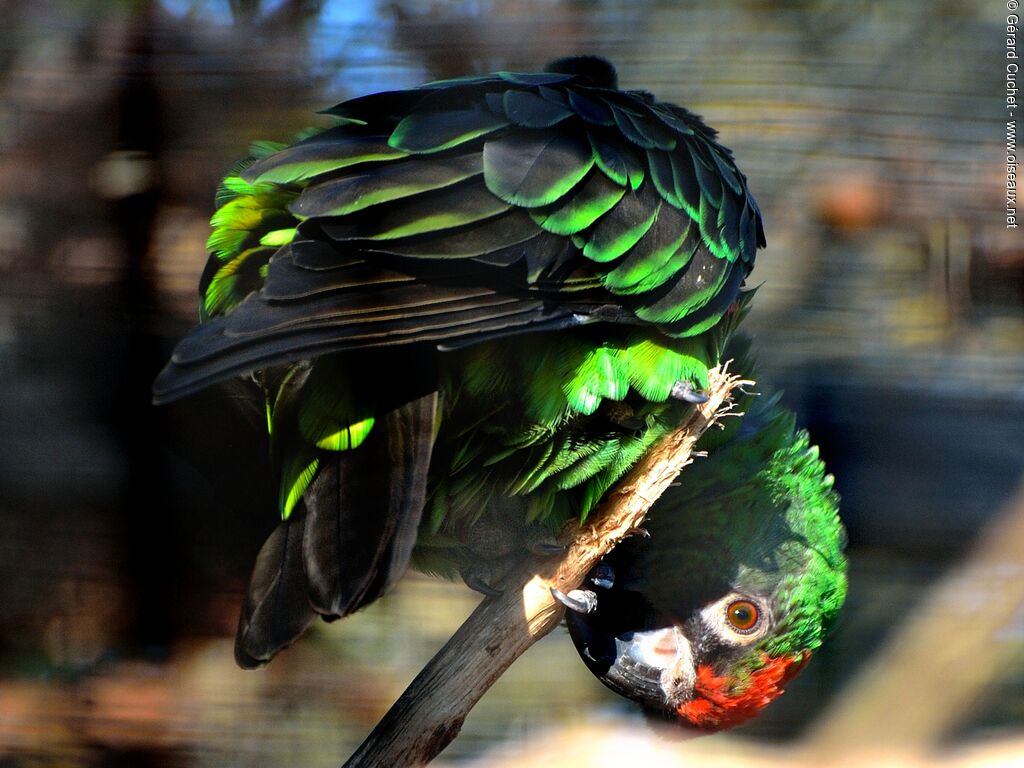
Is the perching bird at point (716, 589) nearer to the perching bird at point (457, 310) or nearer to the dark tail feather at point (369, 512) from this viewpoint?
the perching bird at point (457, 310)

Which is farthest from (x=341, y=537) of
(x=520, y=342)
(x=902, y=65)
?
(x=902, y=65)

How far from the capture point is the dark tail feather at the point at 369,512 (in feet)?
2.60

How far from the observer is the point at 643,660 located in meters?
1.17

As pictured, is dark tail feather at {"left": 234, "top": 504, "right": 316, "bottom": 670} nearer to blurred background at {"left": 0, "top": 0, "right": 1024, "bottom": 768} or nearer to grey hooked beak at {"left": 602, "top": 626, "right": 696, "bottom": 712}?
blurred background at {"left": 0, "top": 0, "right": 1024, "bottom": 768}

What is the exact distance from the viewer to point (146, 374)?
1.25 meters

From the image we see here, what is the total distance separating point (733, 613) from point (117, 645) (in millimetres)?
902

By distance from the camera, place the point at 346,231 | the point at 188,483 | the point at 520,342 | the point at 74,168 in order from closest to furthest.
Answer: the point at 346,231 → the point at 520,342 → the point at 74,168 → the point at 188,483

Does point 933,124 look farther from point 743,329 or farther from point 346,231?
point 346,231

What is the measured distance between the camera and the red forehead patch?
1.19 m

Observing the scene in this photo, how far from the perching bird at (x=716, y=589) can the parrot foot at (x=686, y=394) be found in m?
0.26

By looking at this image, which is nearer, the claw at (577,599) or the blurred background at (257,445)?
the claw at (577,599)

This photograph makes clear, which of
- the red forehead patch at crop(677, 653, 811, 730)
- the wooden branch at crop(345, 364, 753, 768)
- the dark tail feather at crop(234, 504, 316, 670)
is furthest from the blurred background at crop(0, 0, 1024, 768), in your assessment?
the wooden branch at crop(345, 364, 753, 768)

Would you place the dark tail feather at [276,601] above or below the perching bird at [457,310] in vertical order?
below

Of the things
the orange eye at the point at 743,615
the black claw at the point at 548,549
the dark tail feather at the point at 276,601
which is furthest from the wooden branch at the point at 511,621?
the orange eye at the point at 743,615
